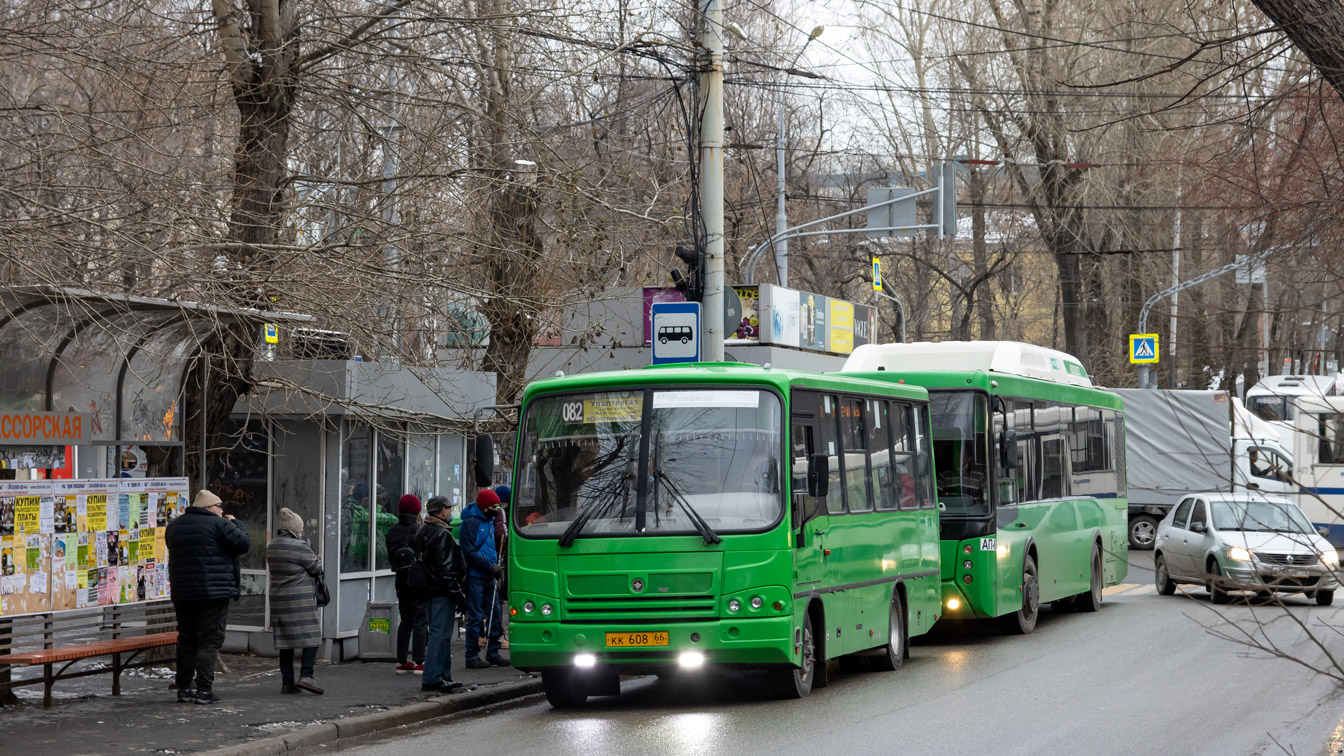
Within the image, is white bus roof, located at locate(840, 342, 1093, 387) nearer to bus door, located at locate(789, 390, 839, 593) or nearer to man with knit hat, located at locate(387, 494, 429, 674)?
bus door, located at locate(789, 390, 839, 593)

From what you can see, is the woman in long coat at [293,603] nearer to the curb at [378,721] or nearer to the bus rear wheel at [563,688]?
the curb at [378,721]

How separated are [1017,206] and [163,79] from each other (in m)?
28.6

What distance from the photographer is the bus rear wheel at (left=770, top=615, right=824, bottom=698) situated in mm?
13125

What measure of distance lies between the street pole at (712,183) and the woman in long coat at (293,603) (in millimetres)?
5592

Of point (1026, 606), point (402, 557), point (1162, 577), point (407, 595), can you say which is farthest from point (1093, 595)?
point (402, 557)

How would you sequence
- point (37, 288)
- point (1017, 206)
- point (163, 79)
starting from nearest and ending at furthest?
point (37, 288)
point (163, 79)
point (1017, 206)

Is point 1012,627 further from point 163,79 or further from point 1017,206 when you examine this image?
point 1017,206

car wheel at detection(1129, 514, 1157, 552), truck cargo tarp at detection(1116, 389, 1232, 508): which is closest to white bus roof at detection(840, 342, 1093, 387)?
truck cargo tarp at detection(1116, 389, 1232, 508)

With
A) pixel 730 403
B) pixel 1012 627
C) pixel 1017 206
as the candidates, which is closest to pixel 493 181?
pixel 730 403

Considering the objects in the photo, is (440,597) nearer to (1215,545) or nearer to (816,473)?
(816,473)

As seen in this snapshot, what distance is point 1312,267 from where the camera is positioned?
13.4 meters

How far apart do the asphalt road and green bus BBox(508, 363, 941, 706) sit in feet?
1.68

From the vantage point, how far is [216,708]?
487 inches

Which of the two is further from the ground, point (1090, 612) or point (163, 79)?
point (163, 79)
